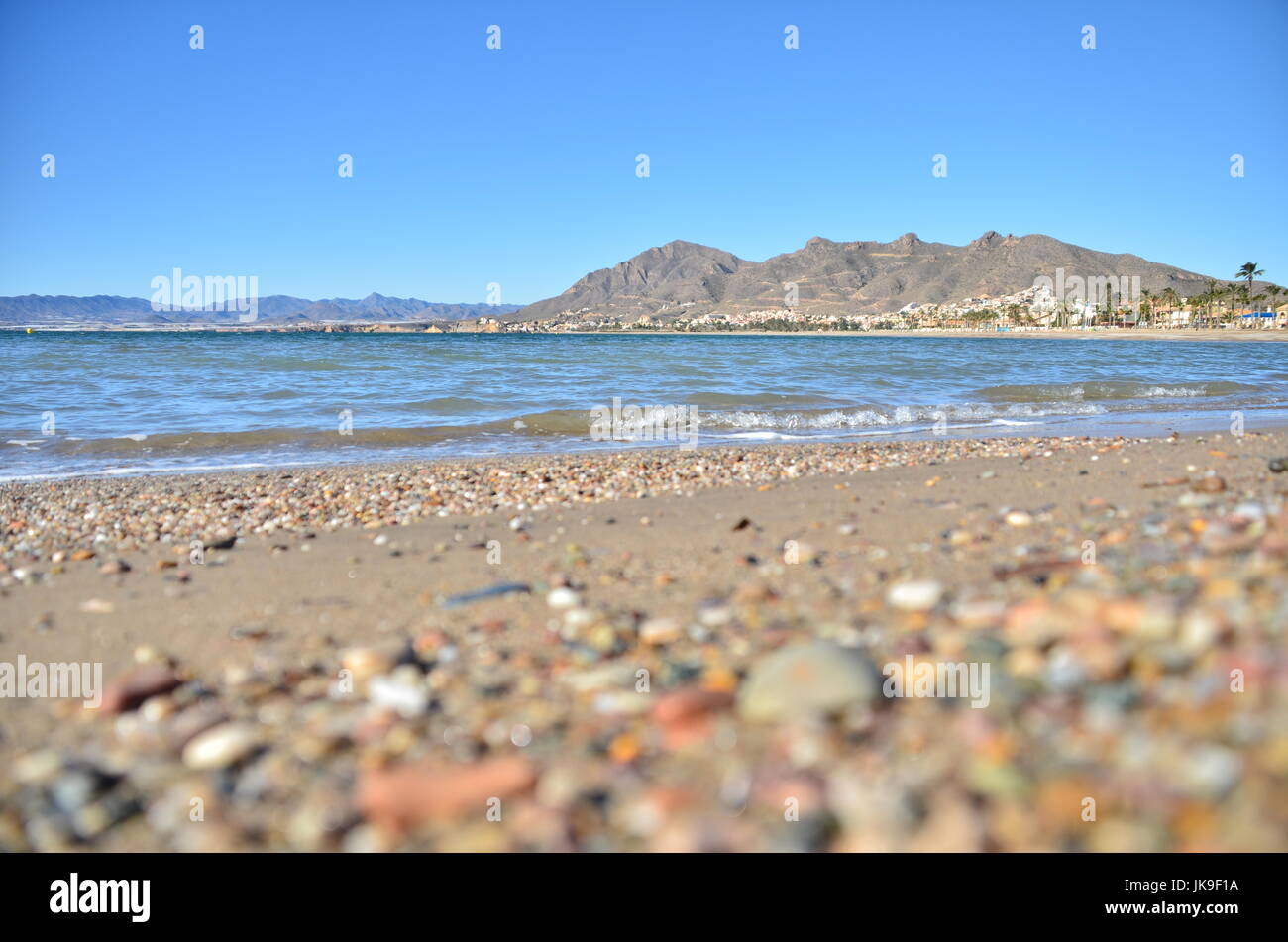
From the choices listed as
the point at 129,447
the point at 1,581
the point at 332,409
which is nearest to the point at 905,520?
the point at 1,581

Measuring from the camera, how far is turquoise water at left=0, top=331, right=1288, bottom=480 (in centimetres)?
1258

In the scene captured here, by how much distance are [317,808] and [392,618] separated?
5.79ft

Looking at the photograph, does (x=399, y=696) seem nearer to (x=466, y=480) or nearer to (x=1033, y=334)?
(x=466, y=480)

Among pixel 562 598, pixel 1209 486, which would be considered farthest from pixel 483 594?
pixel 1209 486

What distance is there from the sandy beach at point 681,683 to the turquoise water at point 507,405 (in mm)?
7145

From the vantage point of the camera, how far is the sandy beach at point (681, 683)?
1.98 m

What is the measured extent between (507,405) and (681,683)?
14.9 m

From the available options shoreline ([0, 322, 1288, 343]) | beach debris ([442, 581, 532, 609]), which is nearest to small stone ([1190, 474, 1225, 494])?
beach debris ([442, 581, 532, 609])

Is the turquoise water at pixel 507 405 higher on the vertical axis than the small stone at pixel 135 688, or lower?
higher

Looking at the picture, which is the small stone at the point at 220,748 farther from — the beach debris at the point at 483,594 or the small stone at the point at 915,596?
the small stone at the point at 915,596

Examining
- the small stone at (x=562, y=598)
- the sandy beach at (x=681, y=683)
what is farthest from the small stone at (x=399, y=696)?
the small stone at (x=562, y=598)

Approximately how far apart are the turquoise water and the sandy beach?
7.15 meters
